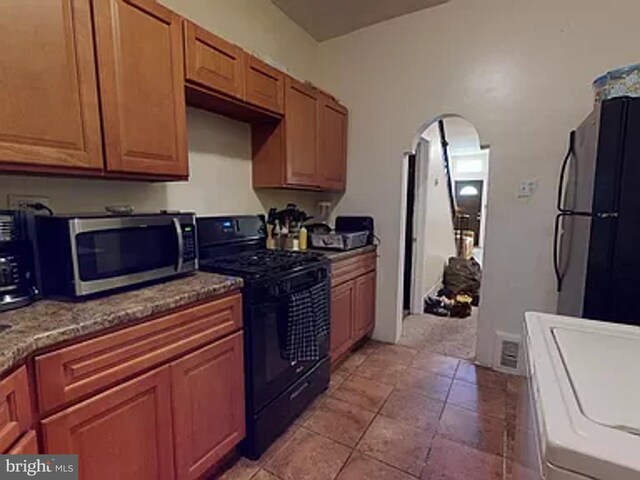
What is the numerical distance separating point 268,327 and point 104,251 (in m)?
0.81

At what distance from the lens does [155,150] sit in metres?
1.54

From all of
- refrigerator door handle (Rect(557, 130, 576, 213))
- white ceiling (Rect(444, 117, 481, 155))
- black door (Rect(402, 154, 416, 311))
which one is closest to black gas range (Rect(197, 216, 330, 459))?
refrigerator door handle (Rect(557, 130, 576, 213))

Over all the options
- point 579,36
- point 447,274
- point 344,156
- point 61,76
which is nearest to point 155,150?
point 61,76

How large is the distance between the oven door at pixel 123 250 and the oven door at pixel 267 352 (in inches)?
17.3

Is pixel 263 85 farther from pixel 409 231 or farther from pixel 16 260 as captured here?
pixel 409 231

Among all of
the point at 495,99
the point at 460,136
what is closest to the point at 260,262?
the point at 495,99

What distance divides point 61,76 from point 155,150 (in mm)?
416

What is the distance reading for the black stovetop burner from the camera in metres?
1.71

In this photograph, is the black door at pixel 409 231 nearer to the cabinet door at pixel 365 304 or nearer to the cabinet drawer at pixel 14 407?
the cabinet door at pixel 365 304

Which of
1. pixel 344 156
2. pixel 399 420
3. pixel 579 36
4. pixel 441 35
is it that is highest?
pixel 441 35

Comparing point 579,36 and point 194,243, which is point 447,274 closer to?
point 579,36

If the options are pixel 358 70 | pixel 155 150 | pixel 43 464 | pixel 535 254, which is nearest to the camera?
pixel 43 464

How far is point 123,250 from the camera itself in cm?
135

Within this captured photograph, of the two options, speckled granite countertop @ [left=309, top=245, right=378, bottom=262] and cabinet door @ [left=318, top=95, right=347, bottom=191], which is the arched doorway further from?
speckled granite countertop @ [left=309, top=245, right=378, bottom=262]
